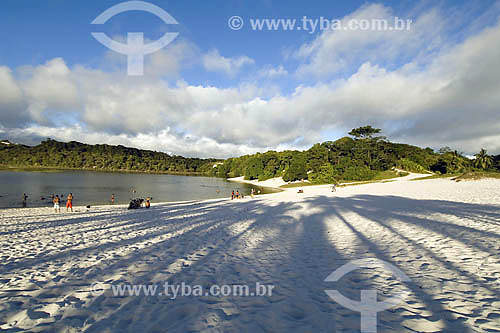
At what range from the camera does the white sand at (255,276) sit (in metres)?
3.46

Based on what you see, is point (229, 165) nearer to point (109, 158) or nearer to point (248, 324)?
point (109, 158)

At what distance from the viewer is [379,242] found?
7609 mm

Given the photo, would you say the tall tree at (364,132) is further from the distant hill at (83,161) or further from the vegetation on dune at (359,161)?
the distant hill at (83,161)

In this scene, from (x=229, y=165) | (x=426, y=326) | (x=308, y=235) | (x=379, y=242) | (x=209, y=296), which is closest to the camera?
(x=426, y=326)

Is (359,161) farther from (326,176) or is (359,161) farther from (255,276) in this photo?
(255,276)

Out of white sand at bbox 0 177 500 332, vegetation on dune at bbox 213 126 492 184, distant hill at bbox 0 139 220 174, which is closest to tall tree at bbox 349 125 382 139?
vegetation on dune at bbox 213 126 492 184

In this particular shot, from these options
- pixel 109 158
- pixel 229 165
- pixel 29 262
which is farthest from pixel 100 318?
pixel 109 158

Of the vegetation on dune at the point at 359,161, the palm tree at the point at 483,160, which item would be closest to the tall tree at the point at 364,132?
the vegetation on dune at the point at 359,161

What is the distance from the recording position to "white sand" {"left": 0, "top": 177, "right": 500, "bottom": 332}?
3465 millimetres

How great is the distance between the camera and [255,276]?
5359 millimetres

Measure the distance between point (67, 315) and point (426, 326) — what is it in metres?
5.71

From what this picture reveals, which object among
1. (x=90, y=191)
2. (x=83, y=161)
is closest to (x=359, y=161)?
(x=90, y=191)

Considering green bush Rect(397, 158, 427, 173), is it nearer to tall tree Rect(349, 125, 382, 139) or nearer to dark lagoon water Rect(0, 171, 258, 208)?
tall tree Rect(349, 125, 382, 139)

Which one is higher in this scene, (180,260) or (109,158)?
(109,158)
